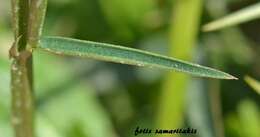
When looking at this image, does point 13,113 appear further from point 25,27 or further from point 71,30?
point 71,30

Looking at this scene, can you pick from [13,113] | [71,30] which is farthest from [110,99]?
[13,113]

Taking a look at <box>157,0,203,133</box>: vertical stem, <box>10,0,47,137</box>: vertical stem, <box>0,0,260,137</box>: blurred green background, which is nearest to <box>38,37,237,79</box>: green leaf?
<box>10,0,47,137</box>: vertical stem

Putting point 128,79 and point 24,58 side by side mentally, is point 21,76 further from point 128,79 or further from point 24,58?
point 128,79

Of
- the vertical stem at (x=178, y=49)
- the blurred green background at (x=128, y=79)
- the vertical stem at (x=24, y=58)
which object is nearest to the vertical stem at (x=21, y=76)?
the vertical stem at (x=24, y=58)

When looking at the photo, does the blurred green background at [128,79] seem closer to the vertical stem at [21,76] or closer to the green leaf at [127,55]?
the vertical stem at [21,76]

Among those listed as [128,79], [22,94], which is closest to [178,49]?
[22,94]
